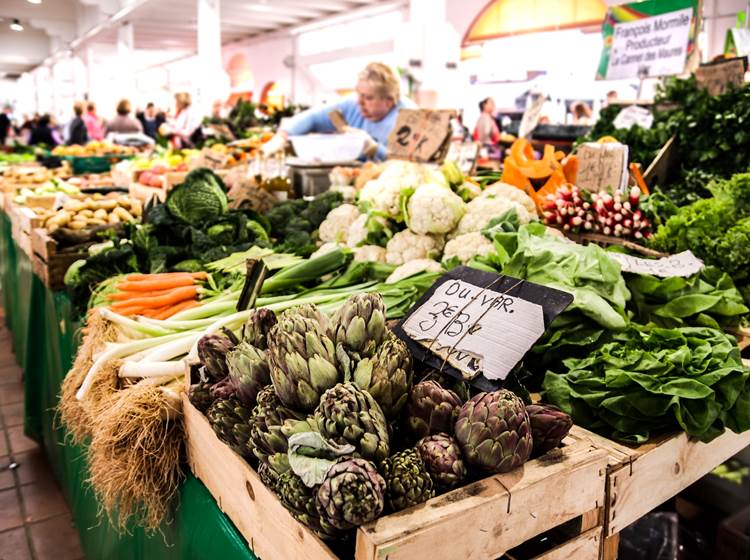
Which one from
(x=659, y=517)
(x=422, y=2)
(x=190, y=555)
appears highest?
(x=422, y=2)

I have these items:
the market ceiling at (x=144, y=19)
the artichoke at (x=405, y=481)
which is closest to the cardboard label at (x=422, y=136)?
the artichoke at (x=405, y=481)

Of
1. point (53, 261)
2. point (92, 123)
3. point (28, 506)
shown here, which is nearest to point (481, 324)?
point (53, 261)

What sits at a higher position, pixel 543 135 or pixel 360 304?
pixel 543 135

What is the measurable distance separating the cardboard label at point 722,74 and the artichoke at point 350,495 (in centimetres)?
354

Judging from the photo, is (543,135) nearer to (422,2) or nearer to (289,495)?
(422,2)

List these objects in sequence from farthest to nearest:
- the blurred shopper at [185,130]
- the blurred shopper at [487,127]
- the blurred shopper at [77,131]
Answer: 1. the blurred shopper at [77,131]
2. the blurred shopper at [487,127]
3. the blurred shopper at [185,130]

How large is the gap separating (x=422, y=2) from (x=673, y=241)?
23.7ft

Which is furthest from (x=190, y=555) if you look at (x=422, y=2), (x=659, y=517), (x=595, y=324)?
(x=422, y=2)

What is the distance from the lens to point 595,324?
1495 mm

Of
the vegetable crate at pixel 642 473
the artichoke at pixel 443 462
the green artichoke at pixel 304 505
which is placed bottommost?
the vegetable crate at pixel 642 473

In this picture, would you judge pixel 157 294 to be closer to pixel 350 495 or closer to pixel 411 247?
pixel 411 247

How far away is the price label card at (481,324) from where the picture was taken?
1.13 meters

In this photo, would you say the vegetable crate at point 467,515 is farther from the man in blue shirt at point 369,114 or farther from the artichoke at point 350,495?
the man in blue shirt at point 369,114

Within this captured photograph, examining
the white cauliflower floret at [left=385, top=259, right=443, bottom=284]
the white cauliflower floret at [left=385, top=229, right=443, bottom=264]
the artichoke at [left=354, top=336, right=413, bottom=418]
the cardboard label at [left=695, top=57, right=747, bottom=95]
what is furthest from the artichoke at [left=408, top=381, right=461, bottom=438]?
the cardboard label at [left=695, top=57, right=747, bottom=95]
